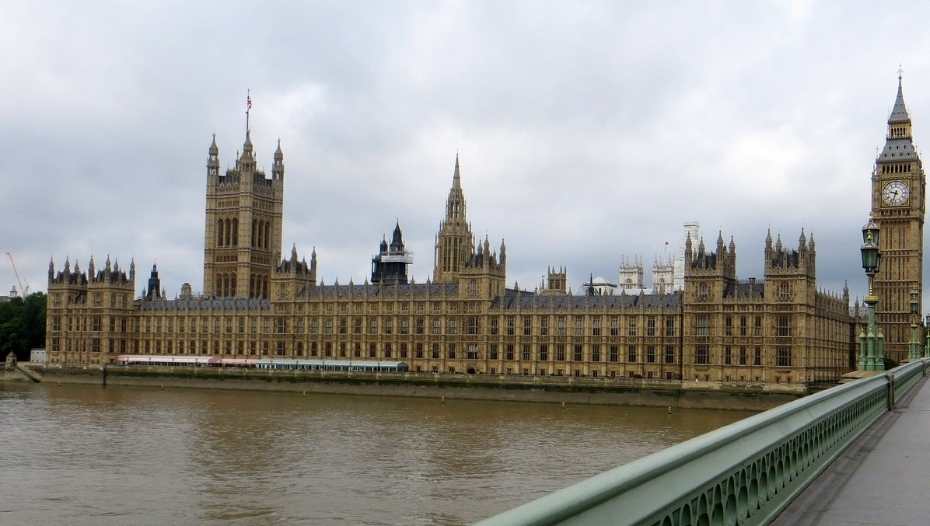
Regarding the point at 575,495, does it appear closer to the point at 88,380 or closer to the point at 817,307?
the point at 817,307

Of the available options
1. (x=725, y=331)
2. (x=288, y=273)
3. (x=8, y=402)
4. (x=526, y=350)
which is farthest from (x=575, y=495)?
(x=288, y=273)

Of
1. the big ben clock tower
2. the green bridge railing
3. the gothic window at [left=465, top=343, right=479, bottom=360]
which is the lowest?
the gothic window at [left=465, top=343, right=479, bottom=360]

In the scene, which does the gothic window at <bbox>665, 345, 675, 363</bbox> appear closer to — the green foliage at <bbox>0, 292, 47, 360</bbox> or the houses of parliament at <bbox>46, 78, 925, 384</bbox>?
the houses of parliament at <bbox>46, 78, 925, 384</bbox>

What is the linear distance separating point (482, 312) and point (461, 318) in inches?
100

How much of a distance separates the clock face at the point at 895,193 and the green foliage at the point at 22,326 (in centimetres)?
10508

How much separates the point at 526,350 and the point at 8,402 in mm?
45865

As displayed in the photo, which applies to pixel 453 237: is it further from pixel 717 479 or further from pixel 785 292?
pixel 717 479

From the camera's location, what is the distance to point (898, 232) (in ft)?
371

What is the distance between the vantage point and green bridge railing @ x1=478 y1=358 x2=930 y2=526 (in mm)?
5242

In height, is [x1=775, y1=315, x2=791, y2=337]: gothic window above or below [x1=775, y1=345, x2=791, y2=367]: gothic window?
above

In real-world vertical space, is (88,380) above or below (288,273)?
below

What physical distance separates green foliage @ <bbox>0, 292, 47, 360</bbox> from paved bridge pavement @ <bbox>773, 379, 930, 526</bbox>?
430ft

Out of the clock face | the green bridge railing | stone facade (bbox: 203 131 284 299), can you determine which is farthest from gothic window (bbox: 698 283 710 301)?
the green bridge railing

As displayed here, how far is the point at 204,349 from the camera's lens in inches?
4754
